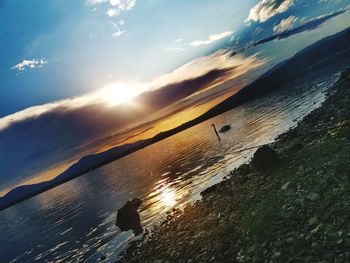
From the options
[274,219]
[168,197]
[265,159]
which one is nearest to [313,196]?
[274,219]

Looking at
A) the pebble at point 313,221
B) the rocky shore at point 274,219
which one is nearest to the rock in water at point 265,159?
the rocky shore at point 274,219

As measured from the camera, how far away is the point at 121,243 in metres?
27.6

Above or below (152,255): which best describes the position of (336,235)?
above

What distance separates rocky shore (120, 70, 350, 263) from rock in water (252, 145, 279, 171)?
12.5 inches

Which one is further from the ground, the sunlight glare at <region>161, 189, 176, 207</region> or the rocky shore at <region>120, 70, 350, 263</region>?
the rocky shore at <region>120, 70, 350, 263</region>

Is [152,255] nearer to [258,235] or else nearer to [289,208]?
[258,235]

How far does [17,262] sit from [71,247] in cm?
1154

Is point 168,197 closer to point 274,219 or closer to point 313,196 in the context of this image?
point 274,219

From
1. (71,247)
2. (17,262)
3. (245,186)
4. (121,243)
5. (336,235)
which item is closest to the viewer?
(336,235)

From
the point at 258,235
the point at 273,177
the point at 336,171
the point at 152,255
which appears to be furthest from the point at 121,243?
the point at 336,171

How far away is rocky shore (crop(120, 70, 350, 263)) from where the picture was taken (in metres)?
10.6

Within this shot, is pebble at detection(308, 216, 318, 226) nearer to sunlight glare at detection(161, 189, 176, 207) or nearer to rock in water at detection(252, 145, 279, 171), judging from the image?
rock in water at detection(252, 145, 279, 171)

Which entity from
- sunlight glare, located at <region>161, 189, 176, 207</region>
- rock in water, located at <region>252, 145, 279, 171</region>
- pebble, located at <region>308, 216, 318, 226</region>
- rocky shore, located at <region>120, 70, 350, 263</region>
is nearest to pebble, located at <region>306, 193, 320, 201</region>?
rocky shore, located at <region>120, 70, 350, 263</region>

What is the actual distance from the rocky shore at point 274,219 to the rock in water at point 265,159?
0.32 m
